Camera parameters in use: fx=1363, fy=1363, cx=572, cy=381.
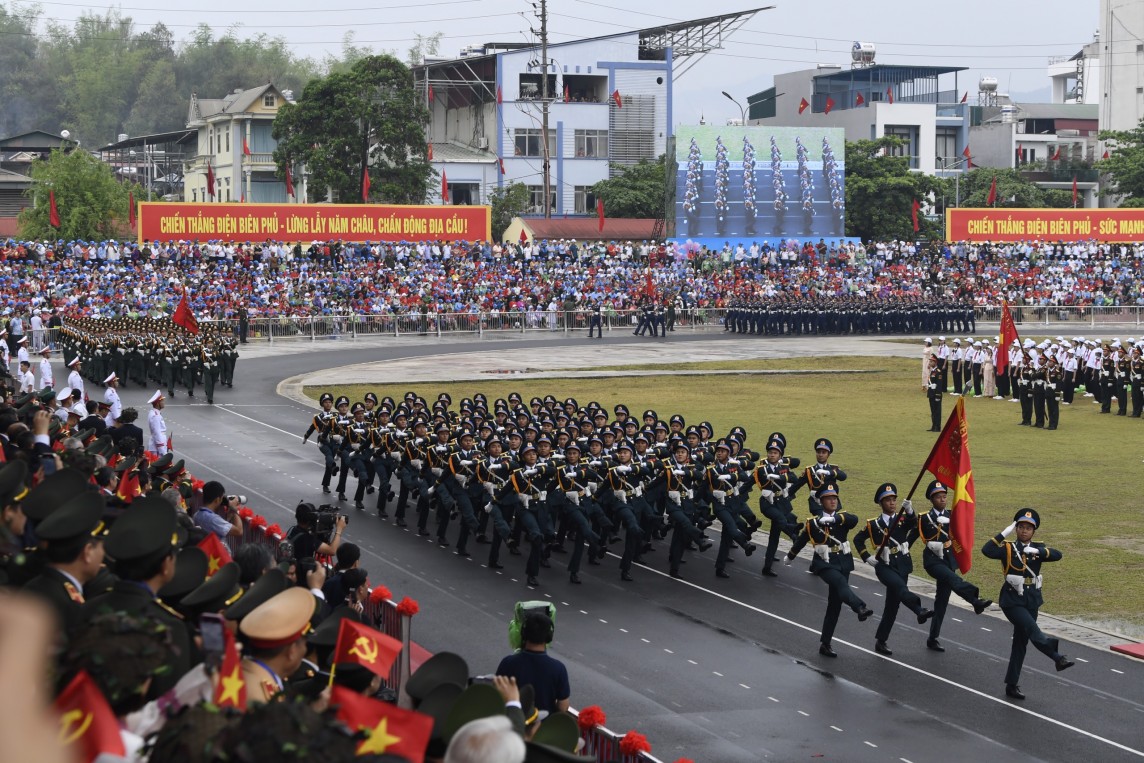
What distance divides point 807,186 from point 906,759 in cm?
5379

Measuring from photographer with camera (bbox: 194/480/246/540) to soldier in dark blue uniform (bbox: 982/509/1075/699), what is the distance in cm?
651

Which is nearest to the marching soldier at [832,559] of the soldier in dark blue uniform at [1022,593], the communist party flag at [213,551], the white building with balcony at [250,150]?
the soldier in dark blue uniform at [1022,593]

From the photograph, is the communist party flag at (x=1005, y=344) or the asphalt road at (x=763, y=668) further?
the communist party flag at (x=1005, y=344)

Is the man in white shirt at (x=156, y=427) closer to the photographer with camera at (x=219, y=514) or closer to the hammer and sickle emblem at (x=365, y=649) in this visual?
the photographer with camera at (x=219, y=514)

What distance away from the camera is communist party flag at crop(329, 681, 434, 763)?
13.6 ft

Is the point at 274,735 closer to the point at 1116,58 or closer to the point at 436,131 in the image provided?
the point at 436,131

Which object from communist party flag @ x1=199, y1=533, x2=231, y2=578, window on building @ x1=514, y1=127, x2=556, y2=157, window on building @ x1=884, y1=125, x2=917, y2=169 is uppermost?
window on building @ x1=884, y1=125, x2=917, y2=169

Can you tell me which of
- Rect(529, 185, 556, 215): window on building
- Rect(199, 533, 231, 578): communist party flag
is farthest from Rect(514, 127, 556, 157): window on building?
Rect(199, 533, 231, 578): communist party flag

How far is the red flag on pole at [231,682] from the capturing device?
444cm

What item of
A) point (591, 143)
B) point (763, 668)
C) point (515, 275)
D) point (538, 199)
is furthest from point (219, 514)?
point (591, 143)

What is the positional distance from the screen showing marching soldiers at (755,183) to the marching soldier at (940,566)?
48336mm

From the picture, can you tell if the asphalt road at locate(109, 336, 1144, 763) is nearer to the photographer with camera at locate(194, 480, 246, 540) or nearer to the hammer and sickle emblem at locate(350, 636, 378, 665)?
the photographer with camera at locate(194, 480, 246, 540)

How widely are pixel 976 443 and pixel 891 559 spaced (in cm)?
1393

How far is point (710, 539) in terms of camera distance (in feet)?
56.3
